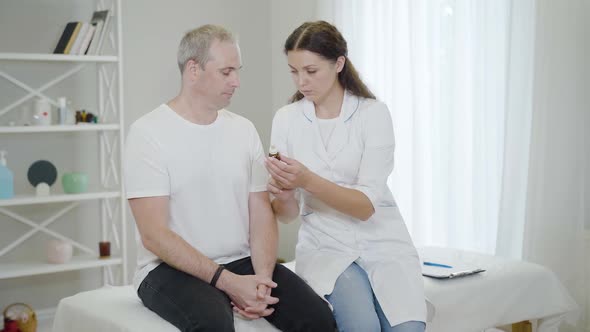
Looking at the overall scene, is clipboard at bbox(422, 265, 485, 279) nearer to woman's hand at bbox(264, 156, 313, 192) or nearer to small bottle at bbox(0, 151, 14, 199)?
woman's hand at bbox(264, 156, 313, 192)

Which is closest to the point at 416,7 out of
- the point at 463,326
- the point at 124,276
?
the point at 463,326

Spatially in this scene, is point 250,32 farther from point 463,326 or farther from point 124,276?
point 463,326

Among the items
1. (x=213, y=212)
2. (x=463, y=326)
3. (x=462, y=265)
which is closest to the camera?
(x=213, y=212)

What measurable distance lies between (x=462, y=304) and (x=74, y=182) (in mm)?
1948

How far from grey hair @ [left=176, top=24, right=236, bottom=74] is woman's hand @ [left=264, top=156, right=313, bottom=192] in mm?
340

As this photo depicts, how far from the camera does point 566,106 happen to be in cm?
294

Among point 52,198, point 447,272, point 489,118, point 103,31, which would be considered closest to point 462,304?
point 447,272

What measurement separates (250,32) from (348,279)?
8.93ft

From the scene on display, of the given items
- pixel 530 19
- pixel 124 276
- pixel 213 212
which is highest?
pixel 530 19

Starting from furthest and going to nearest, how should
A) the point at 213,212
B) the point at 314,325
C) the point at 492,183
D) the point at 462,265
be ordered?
the point at 492,183 → the point at 462,265 → the point at 213,212 → the point at 314,325

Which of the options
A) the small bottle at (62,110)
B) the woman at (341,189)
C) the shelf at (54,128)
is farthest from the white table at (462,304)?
the small bottle at (62,110)

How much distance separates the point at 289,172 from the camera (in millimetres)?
2020

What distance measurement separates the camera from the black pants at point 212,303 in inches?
72.0

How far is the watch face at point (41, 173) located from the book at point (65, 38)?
521 mm
